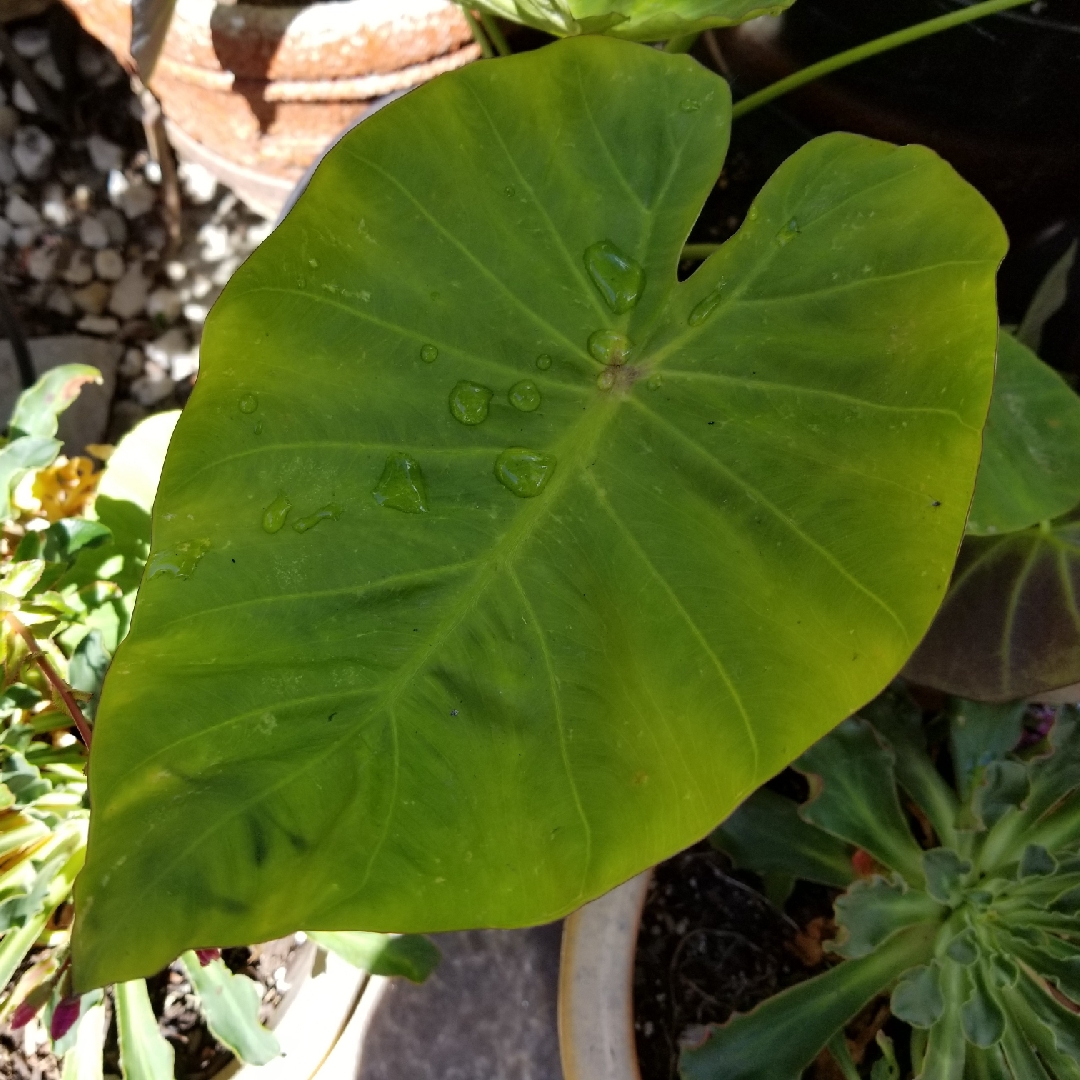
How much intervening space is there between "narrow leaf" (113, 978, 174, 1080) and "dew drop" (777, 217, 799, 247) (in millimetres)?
905

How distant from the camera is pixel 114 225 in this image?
1.72 meters

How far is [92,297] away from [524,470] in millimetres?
1385

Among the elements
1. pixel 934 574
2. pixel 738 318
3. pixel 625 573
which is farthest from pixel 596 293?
pixel 934 574

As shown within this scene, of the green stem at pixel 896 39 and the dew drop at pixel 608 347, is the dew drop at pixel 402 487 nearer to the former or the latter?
the dew drop at pixel 608 347

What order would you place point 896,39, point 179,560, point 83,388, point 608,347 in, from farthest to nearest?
point 83,388, point 896,39, point 608,347, point 179,560

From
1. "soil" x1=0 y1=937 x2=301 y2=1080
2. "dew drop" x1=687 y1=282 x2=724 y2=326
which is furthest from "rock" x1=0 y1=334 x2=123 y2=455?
"dew drop" x1=687 y1=282 x2=724 y2=326

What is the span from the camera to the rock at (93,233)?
5.59 feet

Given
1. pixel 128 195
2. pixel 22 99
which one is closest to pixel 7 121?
pixel 22 99

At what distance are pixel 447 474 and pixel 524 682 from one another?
159mm

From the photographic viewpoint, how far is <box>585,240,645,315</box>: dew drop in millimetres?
693

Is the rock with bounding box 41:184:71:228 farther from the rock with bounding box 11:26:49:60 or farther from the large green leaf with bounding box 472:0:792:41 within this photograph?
the large green leaf with bounding box 472:0:792:41

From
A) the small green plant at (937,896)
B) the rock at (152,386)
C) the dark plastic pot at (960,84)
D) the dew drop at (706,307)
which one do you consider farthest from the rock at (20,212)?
the small green plant at (937,896)

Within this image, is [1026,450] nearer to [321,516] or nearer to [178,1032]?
[321,516]

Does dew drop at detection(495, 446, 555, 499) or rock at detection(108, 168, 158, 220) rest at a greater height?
dew drop at detection(495, 446, 555, 499)
